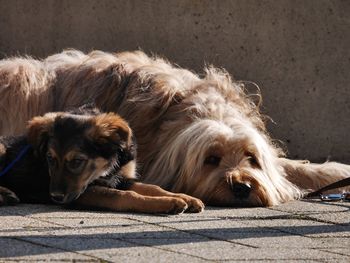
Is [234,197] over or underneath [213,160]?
underneath

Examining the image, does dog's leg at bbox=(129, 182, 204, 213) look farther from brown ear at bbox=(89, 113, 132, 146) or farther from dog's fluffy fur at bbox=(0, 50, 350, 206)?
dog's fluffy fur at bbox=(0, 50, 350, 206)

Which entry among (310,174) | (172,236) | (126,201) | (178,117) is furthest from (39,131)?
(310,174)

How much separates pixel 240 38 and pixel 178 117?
5.64ft

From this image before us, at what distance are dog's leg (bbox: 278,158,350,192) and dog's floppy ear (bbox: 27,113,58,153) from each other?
6.61 ft

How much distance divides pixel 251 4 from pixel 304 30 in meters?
0.51

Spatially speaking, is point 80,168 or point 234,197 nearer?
point 80,168

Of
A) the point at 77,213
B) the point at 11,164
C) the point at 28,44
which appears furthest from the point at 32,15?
the point at 77,213

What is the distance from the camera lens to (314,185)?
6.86m

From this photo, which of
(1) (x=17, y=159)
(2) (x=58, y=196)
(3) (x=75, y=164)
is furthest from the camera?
(1) (x=17, y=159)

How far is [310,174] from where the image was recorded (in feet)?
22.6

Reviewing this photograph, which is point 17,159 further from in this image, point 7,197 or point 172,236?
point 172,236

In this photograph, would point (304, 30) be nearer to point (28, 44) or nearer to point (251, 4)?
point (251, 4)

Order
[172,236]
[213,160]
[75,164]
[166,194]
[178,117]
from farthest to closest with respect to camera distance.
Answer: [178,117] → [213,160] → [166,194] → [75,164] → [172,236]

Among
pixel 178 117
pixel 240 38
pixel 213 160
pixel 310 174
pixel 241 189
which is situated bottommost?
pixel 310 174
